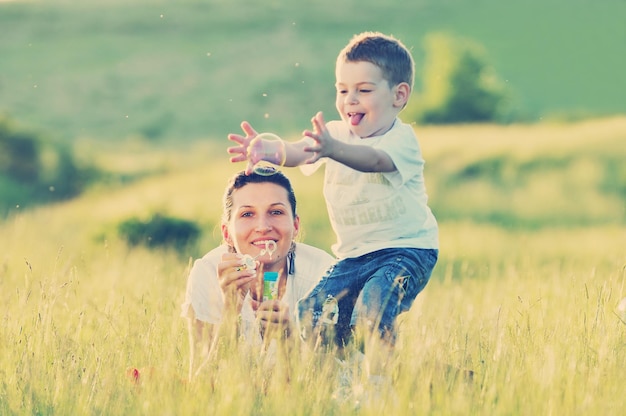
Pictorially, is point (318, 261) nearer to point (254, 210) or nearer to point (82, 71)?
point (254, 210)

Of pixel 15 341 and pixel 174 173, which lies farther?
pixel 174 173

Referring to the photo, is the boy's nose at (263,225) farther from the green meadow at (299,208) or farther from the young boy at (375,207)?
the green meadow at (299,208)

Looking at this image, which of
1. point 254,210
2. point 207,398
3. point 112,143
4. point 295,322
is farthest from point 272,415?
point 112,143

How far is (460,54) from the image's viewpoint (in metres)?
37.9

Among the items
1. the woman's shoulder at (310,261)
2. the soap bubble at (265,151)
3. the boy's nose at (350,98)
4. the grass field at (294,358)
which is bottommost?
the grass field at (294,358)

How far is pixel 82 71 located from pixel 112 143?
622 cm

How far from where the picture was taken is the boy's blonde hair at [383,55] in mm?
5270

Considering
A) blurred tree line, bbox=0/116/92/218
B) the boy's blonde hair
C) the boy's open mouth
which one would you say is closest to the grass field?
the boy's open mouth

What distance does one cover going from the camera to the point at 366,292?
5.16 m

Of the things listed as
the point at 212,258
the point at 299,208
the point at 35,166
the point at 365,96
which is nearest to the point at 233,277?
the point at 212,258

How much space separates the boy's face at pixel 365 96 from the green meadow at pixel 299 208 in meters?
1.25

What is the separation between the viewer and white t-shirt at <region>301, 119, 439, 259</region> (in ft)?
17.6

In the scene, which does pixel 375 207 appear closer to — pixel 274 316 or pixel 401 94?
pixel 401 94

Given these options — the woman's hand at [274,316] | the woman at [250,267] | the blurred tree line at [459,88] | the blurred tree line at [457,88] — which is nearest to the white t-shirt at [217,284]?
the woman at [250,267]
